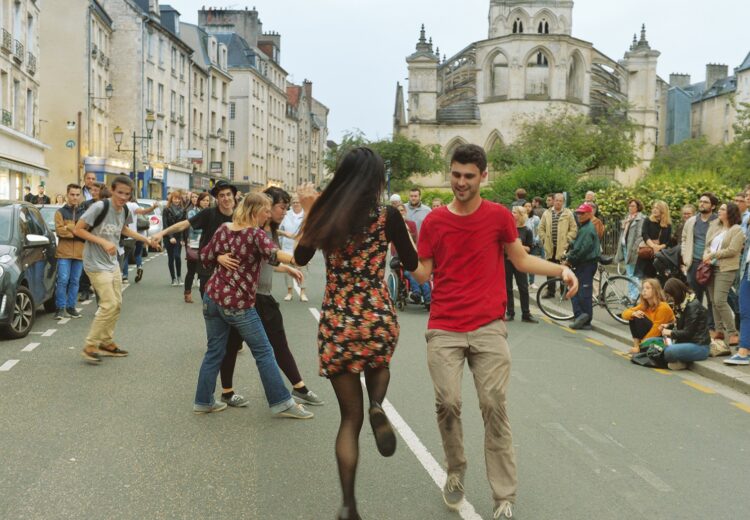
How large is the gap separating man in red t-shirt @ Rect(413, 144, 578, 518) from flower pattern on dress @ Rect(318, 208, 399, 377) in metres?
0.43

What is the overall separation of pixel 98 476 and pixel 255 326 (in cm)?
174

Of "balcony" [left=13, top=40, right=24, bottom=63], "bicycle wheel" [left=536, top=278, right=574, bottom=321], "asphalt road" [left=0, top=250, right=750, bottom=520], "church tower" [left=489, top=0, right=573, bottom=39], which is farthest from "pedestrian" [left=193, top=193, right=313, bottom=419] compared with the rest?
"church tower" [left=489, top=0, right=573, bottom=39]

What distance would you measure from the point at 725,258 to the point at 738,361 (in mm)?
1532

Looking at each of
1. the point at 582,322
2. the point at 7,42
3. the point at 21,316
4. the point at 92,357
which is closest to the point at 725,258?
the point at 582,322

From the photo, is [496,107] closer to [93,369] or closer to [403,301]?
[403,301]

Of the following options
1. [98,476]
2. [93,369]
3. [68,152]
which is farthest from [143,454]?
[68,152]

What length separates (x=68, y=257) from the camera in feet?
40.0

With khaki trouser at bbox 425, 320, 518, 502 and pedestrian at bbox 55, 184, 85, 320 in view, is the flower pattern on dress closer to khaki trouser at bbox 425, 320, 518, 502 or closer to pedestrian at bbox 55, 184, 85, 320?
khaki trouser at bbox 425, 320, 518, 502

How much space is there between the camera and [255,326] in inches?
255

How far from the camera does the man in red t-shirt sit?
14.3 feet

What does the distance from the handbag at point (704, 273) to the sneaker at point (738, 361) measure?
4.83ft

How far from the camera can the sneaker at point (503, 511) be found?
14.1 feet

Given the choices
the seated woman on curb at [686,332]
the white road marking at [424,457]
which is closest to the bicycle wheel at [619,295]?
the seated woman on curb at [686,332]

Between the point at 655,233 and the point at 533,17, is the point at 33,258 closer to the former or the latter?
the point at 655,233
